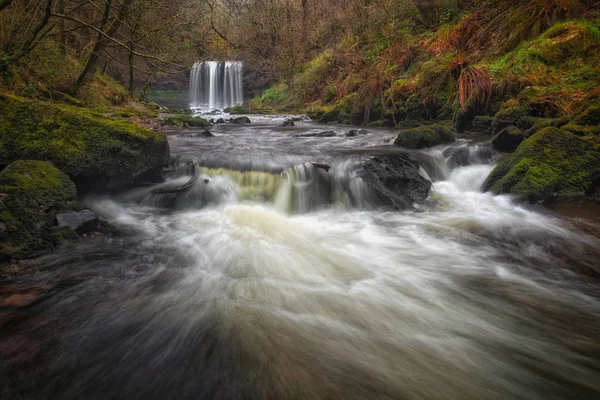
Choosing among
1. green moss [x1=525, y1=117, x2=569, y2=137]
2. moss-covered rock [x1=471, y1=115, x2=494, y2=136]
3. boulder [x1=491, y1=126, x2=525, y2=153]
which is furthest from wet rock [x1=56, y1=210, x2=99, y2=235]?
moss-covered rock [x1=471, y1=115, x2=494, y2=136]

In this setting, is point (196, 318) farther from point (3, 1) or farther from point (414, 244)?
point (3, 1)

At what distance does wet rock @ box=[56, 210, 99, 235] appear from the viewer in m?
3.29

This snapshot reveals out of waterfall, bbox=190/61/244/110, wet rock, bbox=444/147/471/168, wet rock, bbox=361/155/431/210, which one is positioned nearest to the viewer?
wet rock, bbox=361/155/431/210

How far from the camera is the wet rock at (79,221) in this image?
329 cm

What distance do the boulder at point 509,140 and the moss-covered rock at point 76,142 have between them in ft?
21.8

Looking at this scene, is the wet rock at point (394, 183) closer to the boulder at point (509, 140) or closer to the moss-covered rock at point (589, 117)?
the boulder at point (509, 140)

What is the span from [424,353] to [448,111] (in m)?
9.87

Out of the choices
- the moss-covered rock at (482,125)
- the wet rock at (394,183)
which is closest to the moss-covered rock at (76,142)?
the wet rock at (394,183)

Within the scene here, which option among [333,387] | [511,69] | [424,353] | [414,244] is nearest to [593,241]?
[414,244]


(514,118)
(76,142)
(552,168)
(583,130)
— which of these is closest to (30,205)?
(76,142)

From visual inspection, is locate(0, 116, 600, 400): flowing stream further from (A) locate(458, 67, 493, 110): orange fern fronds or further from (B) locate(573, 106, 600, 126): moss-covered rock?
(A) locate(458, 67, 493, 110): orange fern fronds

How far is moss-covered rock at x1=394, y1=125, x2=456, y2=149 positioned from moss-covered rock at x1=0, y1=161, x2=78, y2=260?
21.8 ft

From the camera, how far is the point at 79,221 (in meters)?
3.39

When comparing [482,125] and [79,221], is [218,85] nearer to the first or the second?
[482,125]
